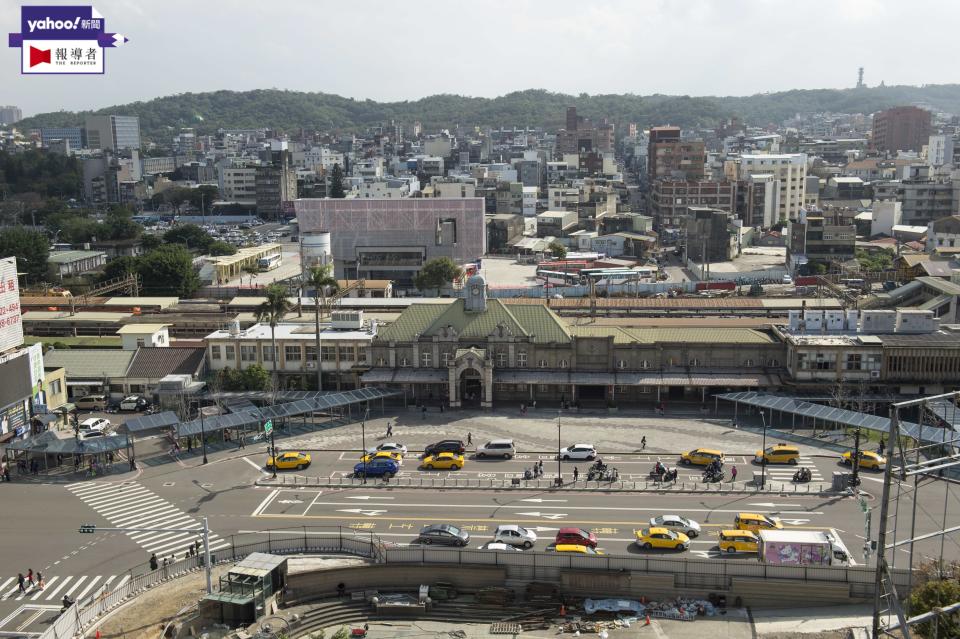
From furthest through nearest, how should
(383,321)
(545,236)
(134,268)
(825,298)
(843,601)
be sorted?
(545,236) < (134,268) < (825,298) < (383,321) < (843,601)

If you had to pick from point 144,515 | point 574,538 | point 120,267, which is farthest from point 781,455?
point 120,267

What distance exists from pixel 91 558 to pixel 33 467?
56.0 feet

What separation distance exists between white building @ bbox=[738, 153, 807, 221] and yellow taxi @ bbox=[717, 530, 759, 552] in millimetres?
148448

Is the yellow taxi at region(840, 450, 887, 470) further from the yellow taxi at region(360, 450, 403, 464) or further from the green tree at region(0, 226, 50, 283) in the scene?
the green tree at region(0, 226, 50, 283)

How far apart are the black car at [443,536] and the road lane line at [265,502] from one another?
11.2m

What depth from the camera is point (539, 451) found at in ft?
213

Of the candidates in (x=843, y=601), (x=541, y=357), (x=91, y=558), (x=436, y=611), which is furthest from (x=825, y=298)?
(x=91, y=558)

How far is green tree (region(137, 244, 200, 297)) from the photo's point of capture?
121 m

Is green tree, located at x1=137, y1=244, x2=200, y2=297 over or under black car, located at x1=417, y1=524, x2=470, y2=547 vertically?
over

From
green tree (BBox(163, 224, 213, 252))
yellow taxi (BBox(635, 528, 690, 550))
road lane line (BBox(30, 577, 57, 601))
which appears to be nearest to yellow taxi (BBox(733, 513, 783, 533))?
yellow taxi (BBox(635, 528, 690, 550))

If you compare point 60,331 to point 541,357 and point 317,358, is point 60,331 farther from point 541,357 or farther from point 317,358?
point 541,357

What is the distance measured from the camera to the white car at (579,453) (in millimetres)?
62875

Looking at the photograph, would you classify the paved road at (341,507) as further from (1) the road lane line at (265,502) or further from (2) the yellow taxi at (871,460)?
(2) the yellow taxi at (871,460)

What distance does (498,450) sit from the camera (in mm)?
63781
